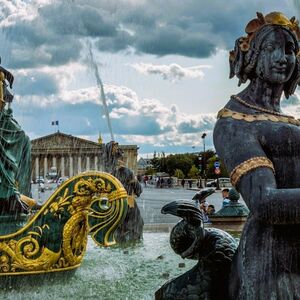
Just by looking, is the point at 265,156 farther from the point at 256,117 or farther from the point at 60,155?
the point at 60,155

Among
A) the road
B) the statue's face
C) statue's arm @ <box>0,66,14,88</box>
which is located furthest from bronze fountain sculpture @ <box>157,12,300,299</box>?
the road

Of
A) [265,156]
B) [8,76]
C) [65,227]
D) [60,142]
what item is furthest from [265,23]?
[60,142]

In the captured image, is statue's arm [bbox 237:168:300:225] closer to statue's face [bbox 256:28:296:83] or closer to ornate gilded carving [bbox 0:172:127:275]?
statue's face [bbox 256:28:296:83]

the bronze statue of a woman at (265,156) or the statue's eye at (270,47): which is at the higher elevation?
the statue's eye at (270,47)

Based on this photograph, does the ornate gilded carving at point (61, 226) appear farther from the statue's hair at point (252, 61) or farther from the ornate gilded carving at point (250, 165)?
the ornate gilded carving at point (250, 165)

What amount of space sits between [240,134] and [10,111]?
4047 millimetres

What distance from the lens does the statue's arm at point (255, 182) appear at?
2445mm

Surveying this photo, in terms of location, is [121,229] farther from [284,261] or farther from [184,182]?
[184,182]

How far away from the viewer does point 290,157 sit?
2682 mm

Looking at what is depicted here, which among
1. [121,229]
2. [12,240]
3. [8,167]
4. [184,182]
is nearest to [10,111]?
[8,167]

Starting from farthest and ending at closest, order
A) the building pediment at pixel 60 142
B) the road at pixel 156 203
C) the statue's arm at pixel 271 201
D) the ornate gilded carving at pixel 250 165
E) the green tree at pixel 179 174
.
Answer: the building pediment at pixel 60 142 → the green tree at pixel 179 174 → the road at pixel 156 203 → the ornate gilded carving at pixel 250 165 → the statue's arm at pixel 271 201

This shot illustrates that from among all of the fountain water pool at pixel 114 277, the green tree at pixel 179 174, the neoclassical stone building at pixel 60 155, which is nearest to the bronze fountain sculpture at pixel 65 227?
the fountain water pool at pixel 114 277

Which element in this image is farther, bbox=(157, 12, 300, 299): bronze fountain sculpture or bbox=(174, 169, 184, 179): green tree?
bbox=(174, 169, 184, 179): green tree

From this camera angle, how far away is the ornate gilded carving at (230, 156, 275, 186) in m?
2.56
